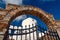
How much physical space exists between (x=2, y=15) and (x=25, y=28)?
4.92 ft

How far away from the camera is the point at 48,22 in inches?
375

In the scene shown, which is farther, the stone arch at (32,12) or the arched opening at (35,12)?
the arched opening at (35,12)

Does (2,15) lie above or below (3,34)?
above

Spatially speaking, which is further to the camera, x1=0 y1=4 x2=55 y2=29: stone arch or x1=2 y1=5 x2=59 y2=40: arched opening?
x1=2 y1=5 x2=59 y2=40: arched opening

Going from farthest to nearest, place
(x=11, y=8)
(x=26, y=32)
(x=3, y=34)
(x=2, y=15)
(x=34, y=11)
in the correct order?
(x=34, y=11), (x=11, y=8), (x=2, y=15), (x=26, y=32), (x=3, y=34)

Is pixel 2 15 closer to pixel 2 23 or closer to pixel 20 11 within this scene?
pixel 2 23

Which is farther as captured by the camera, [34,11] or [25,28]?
[34,11]

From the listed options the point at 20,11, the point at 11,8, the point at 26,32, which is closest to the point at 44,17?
the point at 20,11

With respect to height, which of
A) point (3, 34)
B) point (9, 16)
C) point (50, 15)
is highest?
point (50, 15)

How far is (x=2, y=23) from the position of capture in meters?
6.53

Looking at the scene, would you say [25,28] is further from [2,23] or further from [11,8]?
[11,8]

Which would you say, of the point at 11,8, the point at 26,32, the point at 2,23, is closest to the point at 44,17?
the point at 11,8

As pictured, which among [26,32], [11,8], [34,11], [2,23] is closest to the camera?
[2,23]

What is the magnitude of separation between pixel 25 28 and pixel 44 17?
9.57 ft
